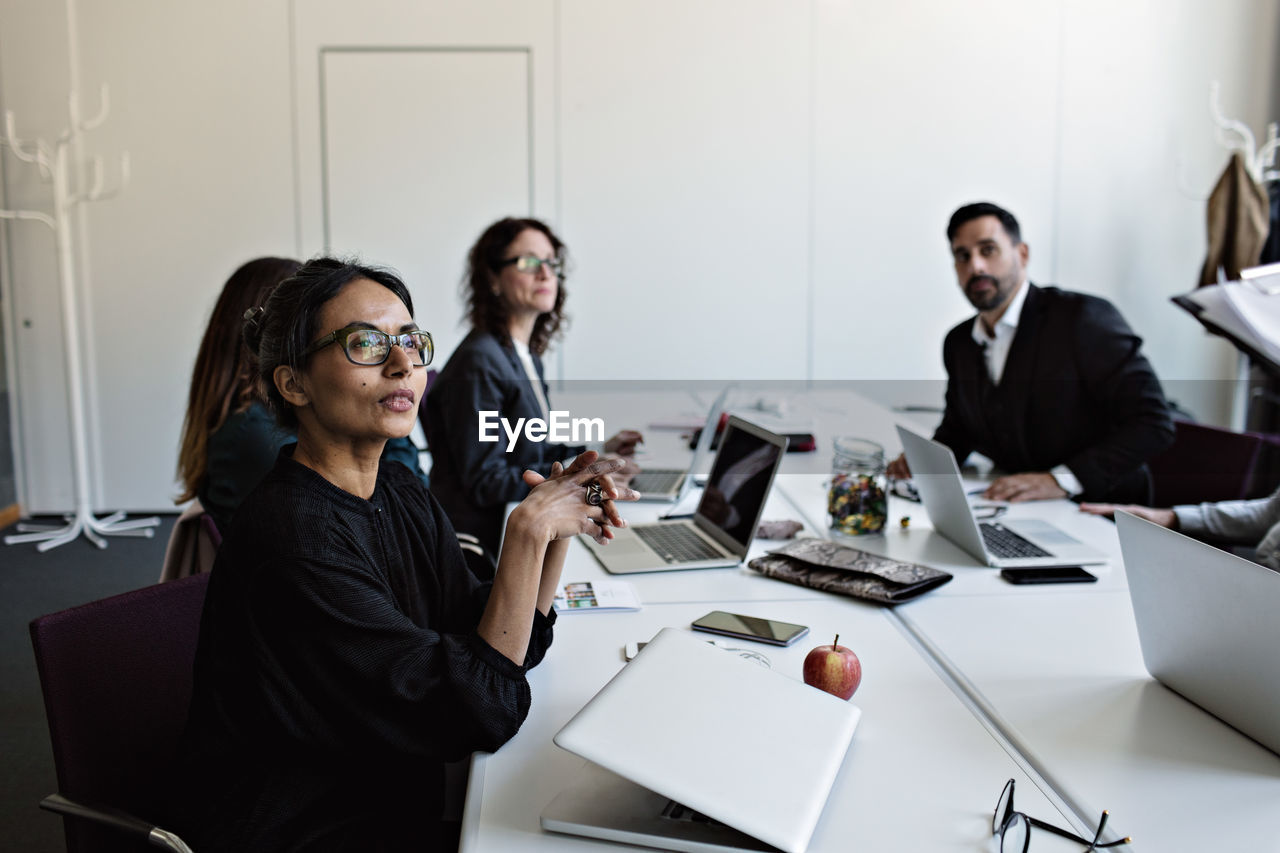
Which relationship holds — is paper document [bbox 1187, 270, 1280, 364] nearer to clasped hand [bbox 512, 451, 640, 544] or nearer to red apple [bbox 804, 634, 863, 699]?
red apple [bbox 804, 634, 863, 699]

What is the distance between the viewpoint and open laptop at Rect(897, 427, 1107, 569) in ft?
6.76

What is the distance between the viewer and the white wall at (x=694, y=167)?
16.2ft

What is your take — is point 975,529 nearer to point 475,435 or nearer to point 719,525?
point 719,525

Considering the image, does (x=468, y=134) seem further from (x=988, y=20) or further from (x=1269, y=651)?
(x=1269, y=651)

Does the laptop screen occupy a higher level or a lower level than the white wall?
lower

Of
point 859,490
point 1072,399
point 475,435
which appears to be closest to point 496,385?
point 475,435

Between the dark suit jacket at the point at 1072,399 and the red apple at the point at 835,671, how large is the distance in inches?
68.2

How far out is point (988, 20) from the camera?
5.04 meters

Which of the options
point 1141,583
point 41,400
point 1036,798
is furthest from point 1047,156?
point 41,400

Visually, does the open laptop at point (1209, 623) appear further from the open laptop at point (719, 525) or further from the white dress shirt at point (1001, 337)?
the white dress shirt at point (1001, 337)

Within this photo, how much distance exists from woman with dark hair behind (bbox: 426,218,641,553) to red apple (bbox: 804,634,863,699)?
1.48 m

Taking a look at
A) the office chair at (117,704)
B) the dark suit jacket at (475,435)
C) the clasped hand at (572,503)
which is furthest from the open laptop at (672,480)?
the office chair at (117,704)

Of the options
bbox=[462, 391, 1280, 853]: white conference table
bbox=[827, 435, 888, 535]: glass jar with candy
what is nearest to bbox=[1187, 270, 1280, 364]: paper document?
bbox=[462, 391, 1280, 853]: white conference table

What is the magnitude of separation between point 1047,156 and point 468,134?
308 centimetres
